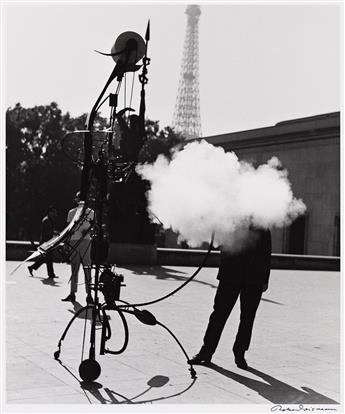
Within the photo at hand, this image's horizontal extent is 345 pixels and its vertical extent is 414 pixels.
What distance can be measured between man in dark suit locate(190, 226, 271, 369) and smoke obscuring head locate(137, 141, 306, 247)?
0.14 m

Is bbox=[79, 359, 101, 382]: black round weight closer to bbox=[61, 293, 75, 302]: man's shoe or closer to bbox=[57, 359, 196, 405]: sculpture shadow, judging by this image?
bbox=[57, 359, 196, 405]: sculpture shadow

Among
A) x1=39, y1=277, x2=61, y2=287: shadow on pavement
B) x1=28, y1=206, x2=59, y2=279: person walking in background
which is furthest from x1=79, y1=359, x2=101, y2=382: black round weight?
x1=28, y1=206, x2=59, y2=279: person walking in background

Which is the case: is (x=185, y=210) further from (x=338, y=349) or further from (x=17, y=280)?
(x=17, y=280)

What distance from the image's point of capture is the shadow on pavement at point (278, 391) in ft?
20.3

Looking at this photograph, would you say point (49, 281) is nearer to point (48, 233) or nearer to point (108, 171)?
point (48, 233)

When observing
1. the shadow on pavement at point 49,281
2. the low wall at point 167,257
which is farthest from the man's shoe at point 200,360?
the low wall at point 167,257

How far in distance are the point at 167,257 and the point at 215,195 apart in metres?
16.1

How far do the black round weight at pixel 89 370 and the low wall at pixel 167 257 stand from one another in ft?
42.5

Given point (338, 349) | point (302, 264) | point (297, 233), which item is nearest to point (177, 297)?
point (338, 349)

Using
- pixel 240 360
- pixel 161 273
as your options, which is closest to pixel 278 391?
pixel 240 360

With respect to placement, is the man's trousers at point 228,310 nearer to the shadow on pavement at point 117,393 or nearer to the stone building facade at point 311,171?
the shadow on pavement at point 117,393

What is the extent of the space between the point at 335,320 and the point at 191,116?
2864 inches

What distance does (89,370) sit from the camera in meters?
6.32

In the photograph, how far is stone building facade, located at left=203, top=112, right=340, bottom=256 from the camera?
40750 millimetres
